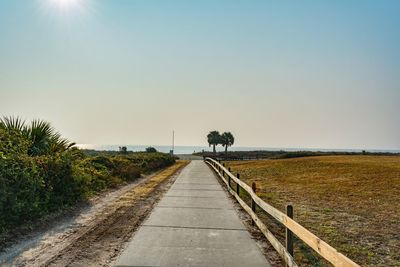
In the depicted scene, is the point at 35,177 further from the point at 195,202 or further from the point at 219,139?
the point at 219,139

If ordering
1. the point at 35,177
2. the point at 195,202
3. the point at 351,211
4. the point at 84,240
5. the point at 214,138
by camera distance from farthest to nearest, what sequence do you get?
the point at 214,138, the point at 195,202, the point at 351,211, the point at 35,177, the point at 84,240

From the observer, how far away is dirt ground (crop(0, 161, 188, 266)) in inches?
255

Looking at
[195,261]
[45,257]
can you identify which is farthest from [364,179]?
[45,257]

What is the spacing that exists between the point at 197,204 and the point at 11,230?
6069 millimetres

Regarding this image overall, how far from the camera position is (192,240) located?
7.89 m

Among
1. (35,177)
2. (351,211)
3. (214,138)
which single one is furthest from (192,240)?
(214,138)

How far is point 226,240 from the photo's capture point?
314 inches

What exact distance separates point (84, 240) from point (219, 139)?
107 m

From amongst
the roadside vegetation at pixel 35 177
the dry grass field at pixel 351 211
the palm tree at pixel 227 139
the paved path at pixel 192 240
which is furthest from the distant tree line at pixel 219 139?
the paved path at pixel 192 240

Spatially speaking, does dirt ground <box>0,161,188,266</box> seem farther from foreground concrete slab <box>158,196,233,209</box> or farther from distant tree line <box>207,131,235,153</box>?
distant tree line <box>207,131,235,153</box>

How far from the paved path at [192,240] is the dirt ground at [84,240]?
335 millimetres

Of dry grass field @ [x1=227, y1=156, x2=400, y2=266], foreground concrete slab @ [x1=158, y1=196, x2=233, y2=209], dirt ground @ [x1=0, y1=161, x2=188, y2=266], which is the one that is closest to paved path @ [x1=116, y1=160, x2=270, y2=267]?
foreground concrete slab @ [x1=158, y1=196, x2=233, y2=209]

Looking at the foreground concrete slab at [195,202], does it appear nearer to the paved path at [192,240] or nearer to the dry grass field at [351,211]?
the paved path at [192,240]

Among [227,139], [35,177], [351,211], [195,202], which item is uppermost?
[227,139]
